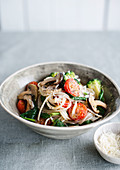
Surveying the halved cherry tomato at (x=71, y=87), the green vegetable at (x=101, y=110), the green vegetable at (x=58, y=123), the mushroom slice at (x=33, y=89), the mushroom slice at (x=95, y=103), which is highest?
the halved cherry tomato at (x=71, y=87)

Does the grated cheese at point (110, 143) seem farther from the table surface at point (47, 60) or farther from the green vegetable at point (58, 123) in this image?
the green vegetable at point (58, 123)

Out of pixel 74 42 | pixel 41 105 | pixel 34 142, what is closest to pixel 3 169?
pixel 34 142

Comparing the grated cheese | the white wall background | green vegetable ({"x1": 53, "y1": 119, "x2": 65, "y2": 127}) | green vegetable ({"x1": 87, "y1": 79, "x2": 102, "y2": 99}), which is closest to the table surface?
the grated cheese

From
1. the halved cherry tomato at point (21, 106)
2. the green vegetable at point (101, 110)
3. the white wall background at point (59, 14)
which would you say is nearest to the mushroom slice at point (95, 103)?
the green vegetable at point (101, 110)

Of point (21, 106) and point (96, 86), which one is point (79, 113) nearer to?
point (96, 86)

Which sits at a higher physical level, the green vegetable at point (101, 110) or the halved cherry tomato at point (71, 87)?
the halved cherry tomato at point (71, 87)

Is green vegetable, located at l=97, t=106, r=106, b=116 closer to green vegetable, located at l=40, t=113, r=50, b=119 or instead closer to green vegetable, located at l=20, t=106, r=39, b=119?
green vegetable, located at l=40, t=113, r=50, b=119

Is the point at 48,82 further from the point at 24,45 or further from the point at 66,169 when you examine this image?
the point at 24,45
